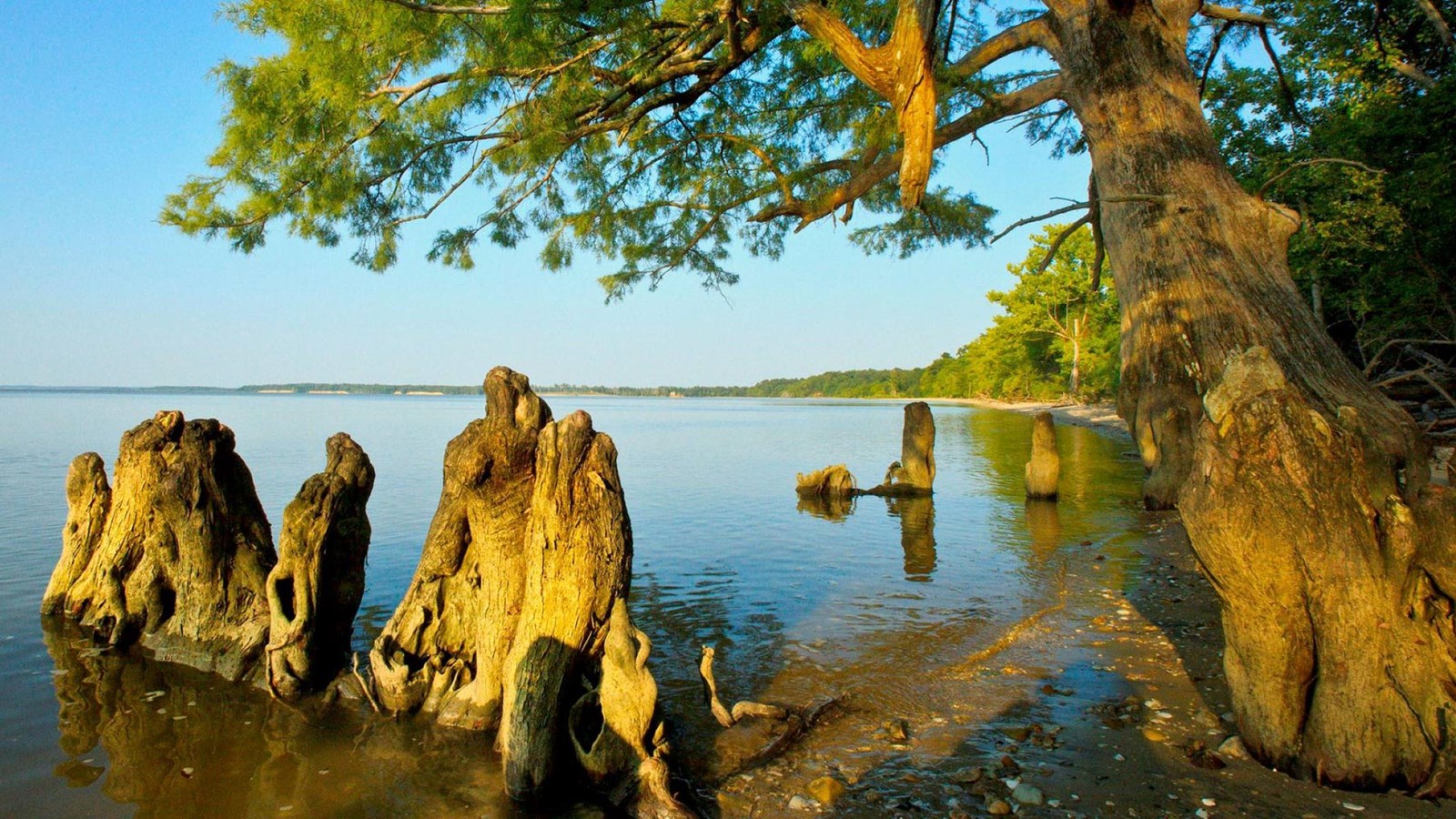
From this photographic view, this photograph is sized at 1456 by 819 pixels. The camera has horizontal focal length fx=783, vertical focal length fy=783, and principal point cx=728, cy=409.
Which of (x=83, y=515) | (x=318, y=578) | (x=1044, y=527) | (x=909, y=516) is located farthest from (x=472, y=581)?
(x=909, y=516)

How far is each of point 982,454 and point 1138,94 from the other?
23.6 metres

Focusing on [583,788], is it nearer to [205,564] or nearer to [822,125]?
[205,564]

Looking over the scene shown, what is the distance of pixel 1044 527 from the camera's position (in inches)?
510

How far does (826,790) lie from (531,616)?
1939 mm

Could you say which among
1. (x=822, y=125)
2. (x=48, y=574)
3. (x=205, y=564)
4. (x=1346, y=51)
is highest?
(x=1346, y=51)

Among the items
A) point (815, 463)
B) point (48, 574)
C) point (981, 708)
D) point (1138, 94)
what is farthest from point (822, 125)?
point (815, 463)

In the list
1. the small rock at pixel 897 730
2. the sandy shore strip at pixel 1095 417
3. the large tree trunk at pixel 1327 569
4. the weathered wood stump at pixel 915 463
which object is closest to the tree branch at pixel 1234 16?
the large tree trunk at pixel 1327 569

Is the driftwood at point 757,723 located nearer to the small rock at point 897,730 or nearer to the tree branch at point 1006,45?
the small rock at point 897,730

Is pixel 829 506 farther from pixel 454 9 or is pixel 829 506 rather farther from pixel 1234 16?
pixel 454 9

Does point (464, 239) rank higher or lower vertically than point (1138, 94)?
lower

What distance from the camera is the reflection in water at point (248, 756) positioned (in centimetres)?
443

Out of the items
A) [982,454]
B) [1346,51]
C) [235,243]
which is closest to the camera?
[235,243]

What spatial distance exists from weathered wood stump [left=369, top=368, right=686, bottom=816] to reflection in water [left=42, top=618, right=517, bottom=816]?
25cm

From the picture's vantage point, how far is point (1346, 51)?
17516mm
